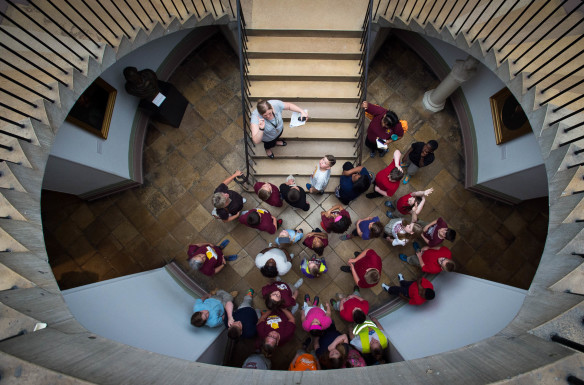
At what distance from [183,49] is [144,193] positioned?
300 centimetres

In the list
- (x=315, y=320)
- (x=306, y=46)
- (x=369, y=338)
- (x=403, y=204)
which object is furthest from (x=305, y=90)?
(x=369, y=338)

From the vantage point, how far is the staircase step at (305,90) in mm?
5004

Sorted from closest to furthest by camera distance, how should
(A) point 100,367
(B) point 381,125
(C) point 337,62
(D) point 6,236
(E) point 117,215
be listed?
(A) point 100,367, (D) point 6,236, (B) point 381,125, (C) point 337,62, (E) point 117,215

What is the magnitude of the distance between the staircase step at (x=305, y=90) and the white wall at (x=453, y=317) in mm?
3485

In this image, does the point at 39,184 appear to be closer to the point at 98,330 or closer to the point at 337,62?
the point at 98,330

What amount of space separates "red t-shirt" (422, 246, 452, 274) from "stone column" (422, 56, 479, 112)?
2887 millimetres

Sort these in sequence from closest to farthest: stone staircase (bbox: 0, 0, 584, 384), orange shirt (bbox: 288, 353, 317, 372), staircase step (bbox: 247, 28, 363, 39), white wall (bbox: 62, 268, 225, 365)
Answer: stone staircase (bbox: 0, 0, 584, 384), white wall (bbox: 62, 268, 225, 365), orange shirt (bbox: 288, 353, 317, 372), staircase step (bbox: 247, 28, 363, 39)

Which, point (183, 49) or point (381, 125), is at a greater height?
point (183, 49)

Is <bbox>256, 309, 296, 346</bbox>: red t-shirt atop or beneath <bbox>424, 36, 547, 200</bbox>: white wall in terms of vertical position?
beneath

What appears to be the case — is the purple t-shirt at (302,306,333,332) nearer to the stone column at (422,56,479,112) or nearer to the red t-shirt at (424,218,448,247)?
the red t-shirt at (424,218,448,247)

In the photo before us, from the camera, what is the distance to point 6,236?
2.73 m

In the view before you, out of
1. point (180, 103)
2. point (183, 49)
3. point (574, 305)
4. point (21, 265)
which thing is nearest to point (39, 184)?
point (21, 265)

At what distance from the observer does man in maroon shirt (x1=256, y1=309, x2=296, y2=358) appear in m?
3.98

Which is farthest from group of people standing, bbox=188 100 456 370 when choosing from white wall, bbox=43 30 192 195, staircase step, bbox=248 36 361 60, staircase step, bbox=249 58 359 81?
white wall, bbox=43 30 192 195
